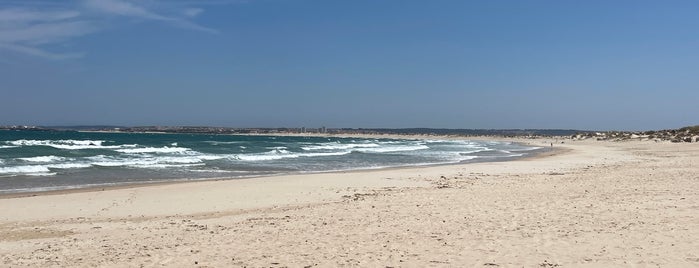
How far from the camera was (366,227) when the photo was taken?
9.44 metres

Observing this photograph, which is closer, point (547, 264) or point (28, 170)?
point (547, 264)

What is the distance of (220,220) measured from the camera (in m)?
10.9

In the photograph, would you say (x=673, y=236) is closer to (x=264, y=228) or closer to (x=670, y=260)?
(x=670, y=260)

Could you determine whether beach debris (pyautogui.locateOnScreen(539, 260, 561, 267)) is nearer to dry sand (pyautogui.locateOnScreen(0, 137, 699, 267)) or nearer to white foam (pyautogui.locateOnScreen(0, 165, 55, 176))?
dry sand (pyautogui.locateOnScreen(0, 137, 699, 267))

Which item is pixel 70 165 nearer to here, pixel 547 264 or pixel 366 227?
pixel 366 227

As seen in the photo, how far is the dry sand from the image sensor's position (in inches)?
283

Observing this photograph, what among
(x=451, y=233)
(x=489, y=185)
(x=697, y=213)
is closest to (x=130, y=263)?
(x=451, y=233)

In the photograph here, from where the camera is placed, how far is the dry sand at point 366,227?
7184mm

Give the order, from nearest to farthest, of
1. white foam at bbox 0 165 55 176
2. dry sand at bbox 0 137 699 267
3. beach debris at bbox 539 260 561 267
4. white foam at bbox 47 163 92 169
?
beach debris at bbox 539 260 561 267, dry sand at bbox 0 137 699 267, white foam at bbox 0 165 55 176, white foam at bbox 47 163 92 169

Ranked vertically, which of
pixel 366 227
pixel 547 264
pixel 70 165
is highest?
pixel 547 264

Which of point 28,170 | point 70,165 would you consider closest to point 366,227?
point 28,170

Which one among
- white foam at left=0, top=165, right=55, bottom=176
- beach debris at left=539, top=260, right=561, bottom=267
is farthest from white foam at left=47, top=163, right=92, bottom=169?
beach debris at left=539, top=260, right=561, bottom=267

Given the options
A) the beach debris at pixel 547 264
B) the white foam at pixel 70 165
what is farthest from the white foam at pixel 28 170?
the beach debris at pixel 547 264

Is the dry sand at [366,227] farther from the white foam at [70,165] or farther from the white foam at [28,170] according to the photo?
the white foam at [70,165]
